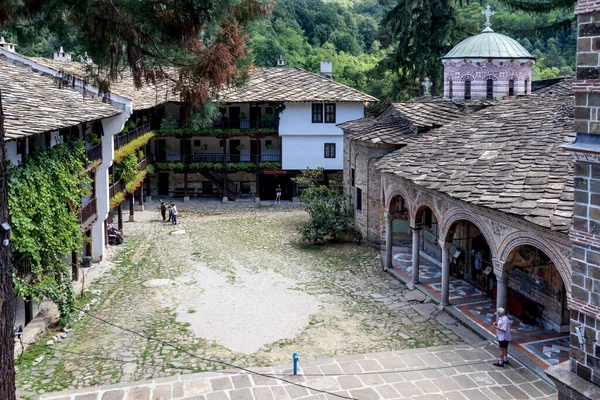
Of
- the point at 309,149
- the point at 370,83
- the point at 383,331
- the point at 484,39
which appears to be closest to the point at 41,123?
the point at 383,331

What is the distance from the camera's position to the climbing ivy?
1285cm

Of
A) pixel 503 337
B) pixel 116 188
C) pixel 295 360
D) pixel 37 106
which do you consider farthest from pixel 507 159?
pixel 116 188

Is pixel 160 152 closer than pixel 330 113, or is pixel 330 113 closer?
pixel 330 113

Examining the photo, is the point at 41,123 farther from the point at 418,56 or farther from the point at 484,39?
the point at 418,56

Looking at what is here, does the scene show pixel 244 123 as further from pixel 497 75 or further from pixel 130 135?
pixel 497 75

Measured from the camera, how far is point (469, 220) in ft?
48.1

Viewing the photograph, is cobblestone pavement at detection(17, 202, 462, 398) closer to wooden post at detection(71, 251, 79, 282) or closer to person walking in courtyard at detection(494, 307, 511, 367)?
wooden post at detection(71, 251, 79, 282)

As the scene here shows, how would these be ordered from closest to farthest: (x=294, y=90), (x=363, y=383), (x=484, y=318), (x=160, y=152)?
1. (x=363, y=383)
2. (x=484, y=318)
3. (x=294, y=90)
4. (x=160, y=152)

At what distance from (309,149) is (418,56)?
7814 mm

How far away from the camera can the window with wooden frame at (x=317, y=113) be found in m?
32.9

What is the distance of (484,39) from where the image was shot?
23.5 meters

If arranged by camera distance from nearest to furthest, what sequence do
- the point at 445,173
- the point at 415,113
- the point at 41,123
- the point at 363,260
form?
the point at 41,123 → the point at 445,173 → the point at 363,260 → the point at 415,113

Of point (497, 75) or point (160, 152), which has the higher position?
point (497, 75)

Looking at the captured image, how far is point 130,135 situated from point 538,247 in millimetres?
19618
